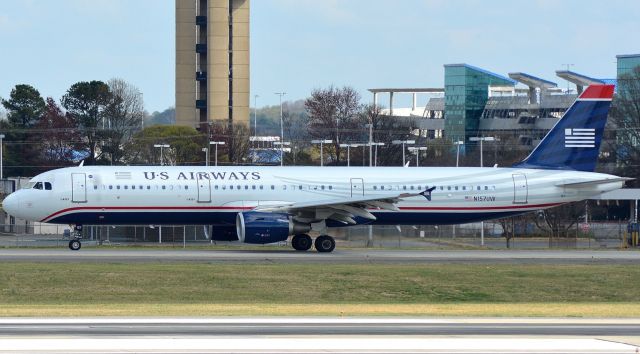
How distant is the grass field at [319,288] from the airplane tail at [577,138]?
35.7 ft

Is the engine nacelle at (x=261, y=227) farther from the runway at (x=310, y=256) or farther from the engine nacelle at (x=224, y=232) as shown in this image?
the engine nacelle at (x=224, y=232)

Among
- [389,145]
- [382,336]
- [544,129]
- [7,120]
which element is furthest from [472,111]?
[382,336]

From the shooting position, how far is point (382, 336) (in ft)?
75.2

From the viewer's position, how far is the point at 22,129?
392 feet

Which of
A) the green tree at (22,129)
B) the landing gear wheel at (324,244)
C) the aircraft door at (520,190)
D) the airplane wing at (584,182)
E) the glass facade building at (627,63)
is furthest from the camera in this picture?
the glass facade building at (627,63)

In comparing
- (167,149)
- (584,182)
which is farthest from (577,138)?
(167,149)

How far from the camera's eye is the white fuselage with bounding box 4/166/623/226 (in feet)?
156

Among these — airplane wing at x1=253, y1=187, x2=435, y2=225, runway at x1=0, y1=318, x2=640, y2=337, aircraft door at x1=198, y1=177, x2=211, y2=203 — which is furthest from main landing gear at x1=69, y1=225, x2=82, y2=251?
runway at x1=0, y1=318, x2=640, y2=337

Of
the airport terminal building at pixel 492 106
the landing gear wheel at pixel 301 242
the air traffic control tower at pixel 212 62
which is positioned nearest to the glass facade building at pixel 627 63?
the airport terminal building at pixel 492 106

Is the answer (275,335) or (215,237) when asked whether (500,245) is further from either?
(275,335)

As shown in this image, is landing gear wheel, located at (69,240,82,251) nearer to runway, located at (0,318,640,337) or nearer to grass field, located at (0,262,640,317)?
grass field, located at (0,262,640,317)

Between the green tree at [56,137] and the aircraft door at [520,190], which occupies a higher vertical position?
the green tree at [56,137]

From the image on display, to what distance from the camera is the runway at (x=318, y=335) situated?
20.8 m

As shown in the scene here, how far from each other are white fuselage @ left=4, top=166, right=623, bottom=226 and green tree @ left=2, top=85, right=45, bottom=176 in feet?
222
